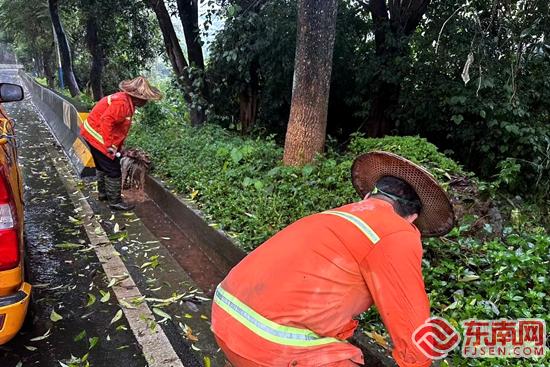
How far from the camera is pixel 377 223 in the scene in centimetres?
171

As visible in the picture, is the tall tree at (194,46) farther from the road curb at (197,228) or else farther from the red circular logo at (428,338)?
the red circular logo at (428,338)

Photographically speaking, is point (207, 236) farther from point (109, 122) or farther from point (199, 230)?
point (109, 122)

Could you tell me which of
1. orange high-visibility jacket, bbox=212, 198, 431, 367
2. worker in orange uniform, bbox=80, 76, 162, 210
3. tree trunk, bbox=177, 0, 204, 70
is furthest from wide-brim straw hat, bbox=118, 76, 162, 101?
orange high-visibility jacket, bbox=212, 198, 431, 367

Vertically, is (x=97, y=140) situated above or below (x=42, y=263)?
above

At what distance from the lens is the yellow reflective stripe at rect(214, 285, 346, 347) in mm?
1726

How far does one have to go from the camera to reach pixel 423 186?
6.36ft

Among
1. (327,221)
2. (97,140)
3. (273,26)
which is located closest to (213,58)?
(273,26)

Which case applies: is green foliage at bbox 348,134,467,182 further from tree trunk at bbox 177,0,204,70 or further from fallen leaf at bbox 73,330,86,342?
tree trunk at bbox 177,0,204,70

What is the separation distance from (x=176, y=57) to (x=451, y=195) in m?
7.03

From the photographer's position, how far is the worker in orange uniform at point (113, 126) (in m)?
5.53

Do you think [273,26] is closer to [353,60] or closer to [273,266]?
[353,60]

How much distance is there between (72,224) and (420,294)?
190 inches

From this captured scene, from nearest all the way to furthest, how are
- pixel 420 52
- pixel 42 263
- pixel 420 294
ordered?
pixel 420 294
pixel 42 263
pixel 420 52

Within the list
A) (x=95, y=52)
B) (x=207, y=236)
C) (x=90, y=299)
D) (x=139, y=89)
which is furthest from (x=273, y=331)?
(x=95, y=52)
